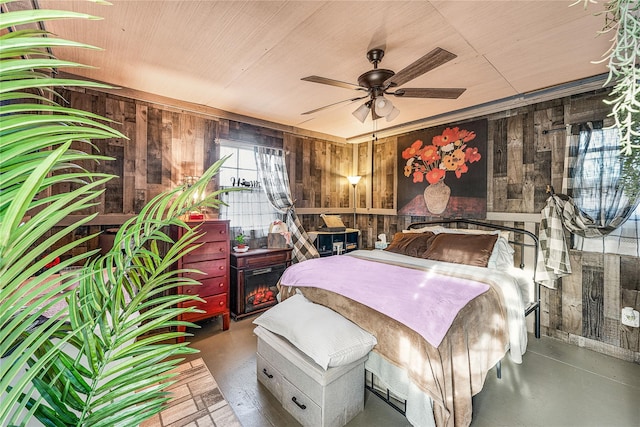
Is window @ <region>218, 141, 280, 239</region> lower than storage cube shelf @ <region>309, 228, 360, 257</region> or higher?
higher

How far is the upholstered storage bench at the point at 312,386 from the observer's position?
1.72 meters

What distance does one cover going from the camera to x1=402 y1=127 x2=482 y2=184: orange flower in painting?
3684 mm

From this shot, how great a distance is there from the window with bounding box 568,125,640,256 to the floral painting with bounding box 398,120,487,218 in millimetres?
887

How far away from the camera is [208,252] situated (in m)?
3.16

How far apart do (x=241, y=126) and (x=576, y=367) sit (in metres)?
4.56

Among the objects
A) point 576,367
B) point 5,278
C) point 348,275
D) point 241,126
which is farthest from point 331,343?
point 241,126

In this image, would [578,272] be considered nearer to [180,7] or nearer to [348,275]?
[348,275]

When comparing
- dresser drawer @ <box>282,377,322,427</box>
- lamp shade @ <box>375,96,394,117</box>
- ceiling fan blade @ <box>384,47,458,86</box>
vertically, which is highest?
ceiling fan blade @ <box>384,47,458,86</box>

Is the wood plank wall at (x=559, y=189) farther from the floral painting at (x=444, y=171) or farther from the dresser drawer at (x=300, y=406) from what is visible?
the dresser drawer at (x=300, y=406)

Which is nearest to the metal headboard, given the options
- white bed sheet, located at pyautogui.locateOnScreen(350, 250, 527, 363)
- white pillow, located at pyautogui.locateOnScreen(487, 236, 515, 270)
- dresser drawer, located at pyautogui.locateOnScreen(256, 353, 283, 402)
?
white pillow, located at pyautogui.locateOnScreen(487, 236, 515, 270)

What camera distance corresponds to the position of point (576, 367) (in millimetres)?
2514

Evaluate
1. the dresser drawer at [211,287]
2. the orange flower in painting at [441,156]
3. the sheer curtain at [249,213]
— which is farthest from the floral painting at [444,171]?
the dresser drawer at [211,287]

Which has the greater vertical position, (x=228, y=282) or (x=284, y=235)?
(x=284, y=235)

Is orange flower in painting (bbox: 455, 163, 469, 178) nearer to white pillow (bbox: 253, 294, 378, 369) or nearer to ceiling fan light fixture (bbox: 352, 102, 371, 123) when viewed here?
ceiling fan light fixture (bbox: 352, 102, 371, 123)
